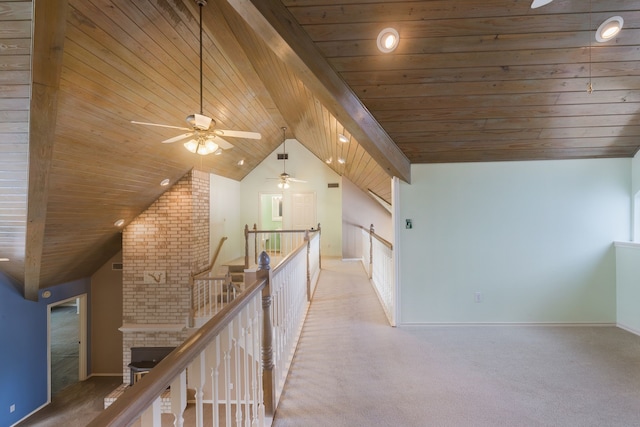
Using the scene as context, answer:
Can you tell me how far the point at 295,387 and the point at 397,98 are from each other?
2.47 m

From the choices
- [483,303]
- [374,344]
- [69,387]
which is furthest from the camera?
[69,387]

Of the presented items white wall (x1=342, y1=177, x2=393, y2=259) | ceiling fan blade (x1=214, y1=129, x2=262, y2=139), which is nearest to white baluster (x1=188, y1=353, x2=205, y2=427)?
ceiling fan blade (x1=214, y1=129, x2=262, y2=139)

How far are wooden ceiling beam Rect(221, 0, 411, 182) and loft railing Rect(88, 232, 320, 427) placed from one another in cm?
132

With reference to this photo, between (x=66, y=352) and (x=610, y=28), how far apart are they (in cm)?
1065

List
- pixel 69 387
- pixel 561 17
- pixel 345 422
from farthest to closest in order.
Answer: pixel 69 387 < pixel 561 17 < pixel 345 422

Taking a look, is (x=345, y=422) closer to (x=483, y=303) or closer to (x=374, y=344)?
(x=374, y=344)

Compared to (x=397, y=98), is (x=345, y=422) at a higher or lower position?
lower

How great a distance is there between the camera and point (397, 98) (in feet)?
8.49

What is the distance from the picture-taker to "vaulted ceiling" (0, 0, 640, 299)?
206cm

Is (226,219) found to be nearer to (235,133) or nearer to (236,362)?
(235,133)

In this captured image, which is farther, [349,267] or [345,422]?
[349,267]

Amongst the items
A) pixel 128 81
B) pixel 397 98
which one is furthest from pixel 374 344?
pixel 128 81

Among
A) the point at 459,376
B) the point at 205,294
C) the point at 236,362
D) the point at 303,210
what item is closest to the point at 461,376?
the point at 459,376

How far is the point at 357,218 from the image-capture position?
8539 mm
